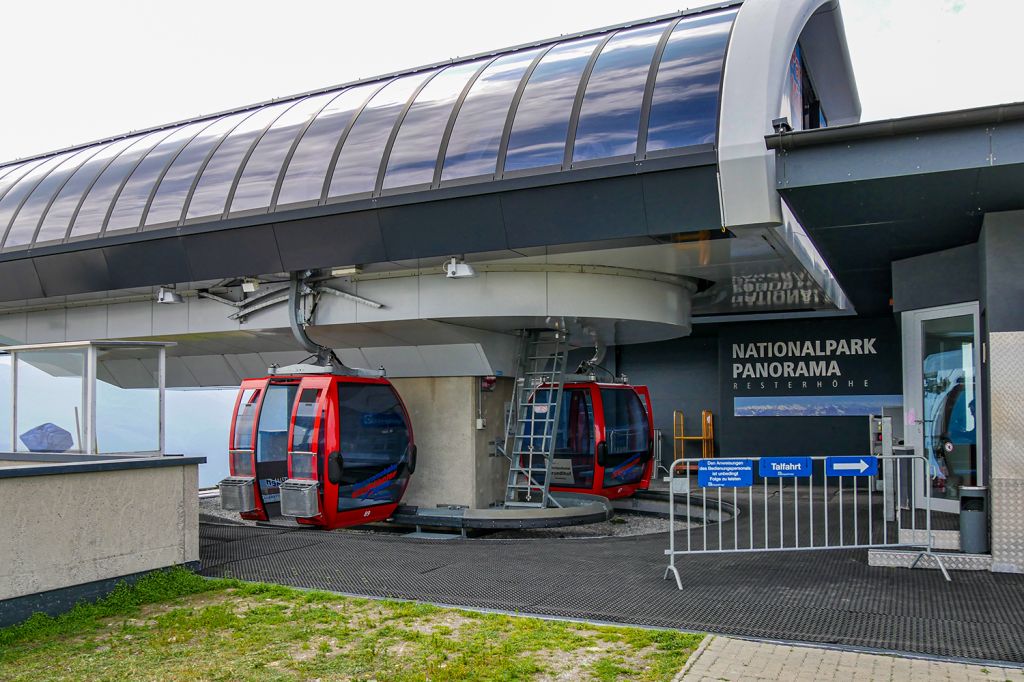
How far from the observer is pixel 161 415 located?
8750 mm

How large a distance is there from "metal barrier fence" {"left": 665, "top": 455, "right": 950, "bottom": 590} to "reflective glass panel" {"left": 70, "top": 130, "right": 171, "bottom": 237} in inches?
422

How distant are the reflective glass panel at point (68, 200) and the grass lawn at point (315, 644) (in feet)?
33.4

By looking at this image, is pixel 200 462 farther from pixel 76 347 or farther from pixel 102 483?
pixel 76 347

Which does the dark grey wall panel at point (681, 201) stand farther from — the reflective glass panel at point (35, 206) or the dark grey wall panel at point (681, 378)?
the reflective glass panel at point (35, 206)

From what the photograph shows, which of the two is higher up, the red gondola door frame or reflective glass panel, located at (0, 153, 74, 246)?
reflective glass panel, located at (0, 153, 74, 246)

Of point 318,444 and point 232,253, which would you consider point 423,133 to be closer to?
point 232,253

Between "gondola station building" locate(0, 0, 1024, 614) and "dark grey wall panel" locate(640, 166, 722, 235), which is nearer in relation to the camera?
"gondola station building" locate(0, 0, 1024, 614)

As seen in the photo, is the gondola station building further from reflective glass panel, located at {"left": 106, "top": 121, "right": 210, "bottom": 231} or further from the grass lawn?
the grass lawn

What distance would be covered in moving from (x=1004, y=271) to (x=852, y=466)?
2312mm

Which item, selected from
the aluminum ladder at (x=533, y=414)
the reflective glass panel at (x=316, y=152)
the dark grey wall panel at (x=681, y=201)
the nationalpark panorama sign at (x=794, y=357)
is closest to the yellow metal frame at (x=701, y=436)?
the nationalpark panorama sign at (x=794, y=357)

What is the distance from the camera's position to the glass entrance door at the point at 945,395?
9789 millimetres

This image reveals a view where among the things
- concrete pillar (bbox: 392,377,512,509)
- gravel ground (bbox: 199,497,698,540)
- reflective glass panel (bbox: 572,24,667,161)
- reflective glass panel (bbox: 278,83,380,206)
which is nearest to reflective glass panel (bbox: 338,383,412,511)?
concrete pillar (bbox: 392,377,512,509)

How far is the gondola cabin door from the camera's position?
1514cm

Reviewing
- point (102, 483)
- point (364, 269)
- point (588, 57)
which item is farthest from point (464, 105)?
point (102, 483)
